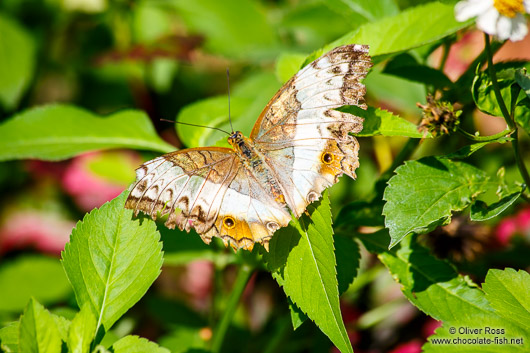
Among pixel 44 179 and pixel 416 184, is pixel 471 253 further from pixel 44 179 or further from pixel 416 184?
pixel 44 179

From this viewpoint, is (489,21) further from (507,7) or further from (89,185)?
(89,185)

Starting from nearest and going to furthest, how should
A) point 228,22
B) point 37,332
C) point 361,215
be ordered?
point 37,332, point 361,215, point 228,22

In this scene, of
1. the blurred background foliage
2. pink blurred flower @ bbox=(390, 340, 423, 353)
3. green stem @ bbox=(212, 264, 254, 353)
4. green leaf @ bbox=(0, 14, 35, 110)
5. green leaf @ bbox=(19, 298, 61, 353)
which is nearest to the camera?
green leaf @ bbox=(19, 298, 61, 353)

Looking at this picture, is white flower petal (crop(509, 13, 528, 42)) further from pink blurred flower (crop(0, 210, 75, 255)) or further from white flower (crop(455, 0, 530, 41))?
pink blurred flower (crop(0, 210, 75, 255))

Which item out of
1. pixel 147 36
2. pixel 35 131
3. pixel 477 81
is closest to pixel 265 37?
pixel 147 36

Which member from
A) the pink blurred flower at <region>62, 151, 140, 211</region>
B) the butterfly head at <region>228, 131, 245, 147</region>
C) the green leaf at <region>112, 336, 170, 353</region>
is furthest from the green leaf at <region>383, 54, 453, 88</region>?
the pink blurred flower at <region>62, 151, 140, 211</region>

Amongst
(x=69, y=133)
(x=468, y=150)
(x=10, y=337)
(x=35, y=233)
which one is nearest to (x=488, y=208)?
(x=468, y=150)
